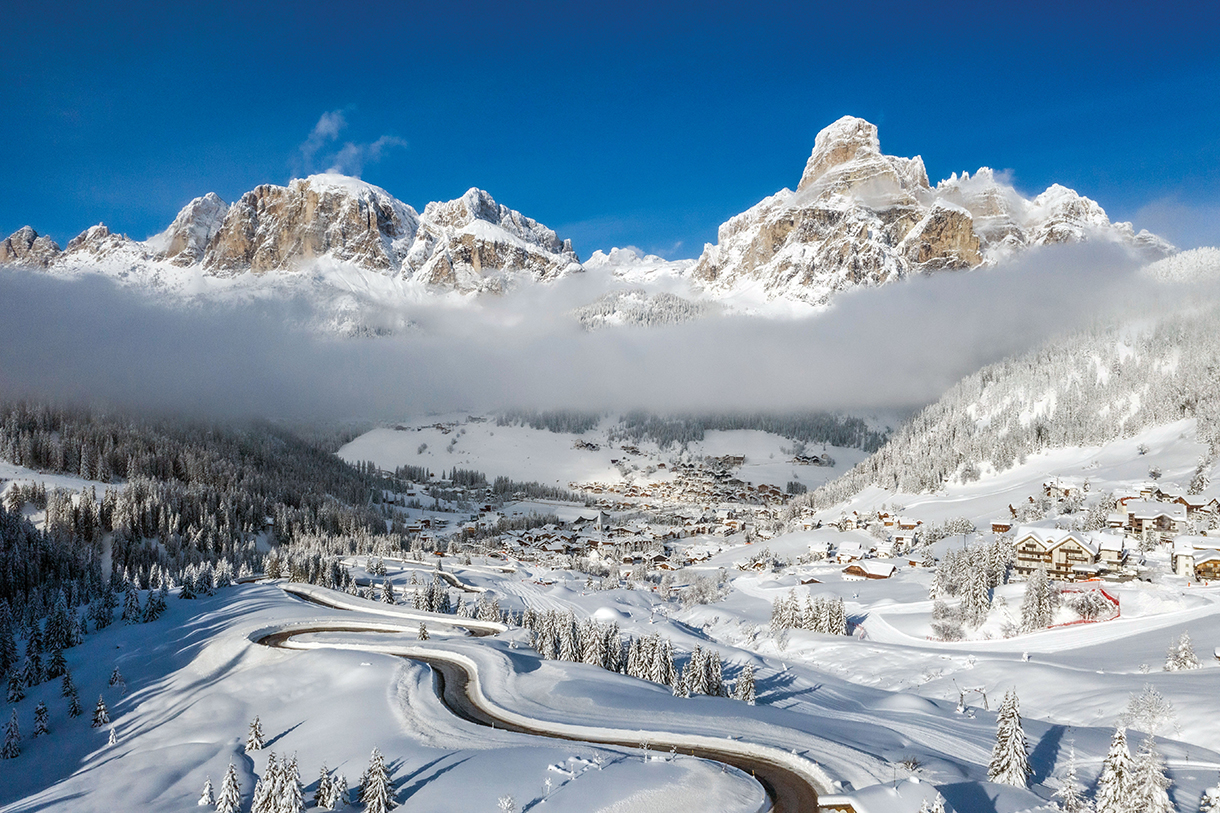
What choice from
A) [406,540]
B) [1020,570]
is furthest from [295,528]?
[1020,570]

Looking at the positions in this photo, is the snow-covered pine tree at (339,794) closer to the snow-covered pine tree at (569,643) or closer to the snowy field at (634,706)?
the snowy field at (634,706)

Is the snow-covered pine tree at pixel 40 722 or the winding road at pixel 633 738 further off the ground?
the winding road at pixel 633 738

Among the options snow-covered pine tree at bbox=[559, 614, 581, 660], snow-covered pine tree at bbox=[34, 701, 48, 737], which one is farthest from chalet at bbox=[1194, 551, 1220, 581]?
snow-covered pine tree at bbox=[34, 701, 48, 737]

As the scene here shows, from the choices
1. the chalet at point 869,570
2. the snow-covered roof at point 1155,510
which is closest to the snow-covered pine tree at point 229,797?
the chalet at point 869,570

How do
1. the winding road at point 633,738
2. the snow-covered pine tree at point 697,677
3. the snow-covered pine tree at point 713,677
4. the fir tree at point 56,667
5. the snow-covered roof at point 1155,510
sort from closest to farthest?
the winding road at point 633,738 → the snow-covered pine tree at point 697,677 → the snow-covered pine tree at point 713,677 → the fir tree at point 56,667 → the snow-covered roof at point 1155,510

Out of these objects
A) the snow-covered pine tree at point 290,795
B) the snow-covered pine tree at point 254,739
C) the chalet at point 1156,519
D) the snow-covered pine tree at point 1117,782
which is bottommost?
the snow-covered pine tree at point 254,739

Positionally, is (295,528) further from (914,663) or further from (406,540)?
(914,663)
